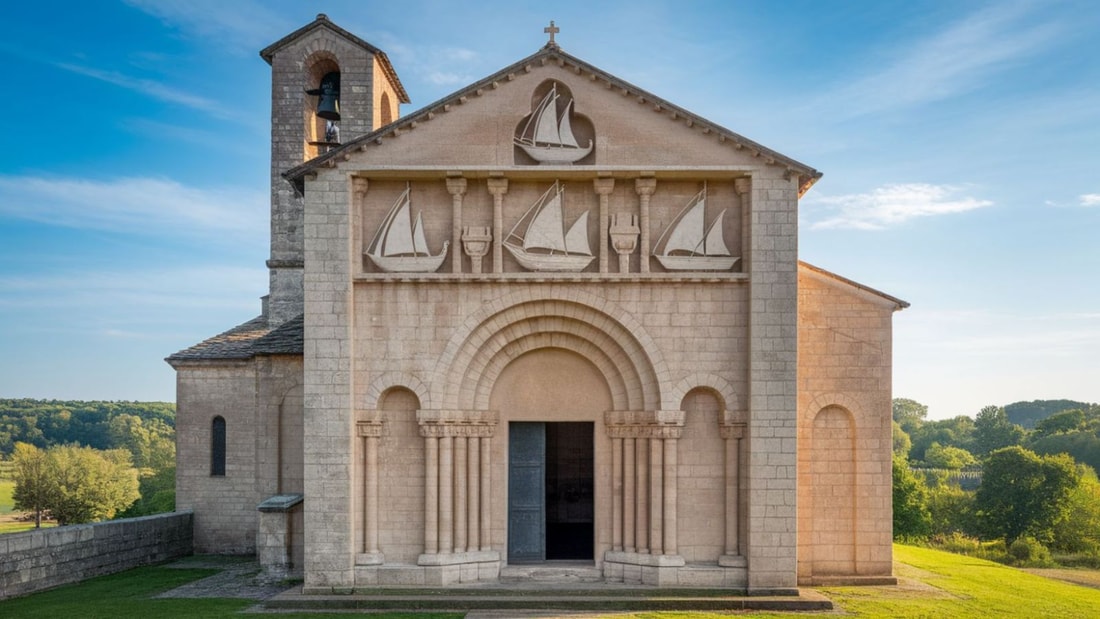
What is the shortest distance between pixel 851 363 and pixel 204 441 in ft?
62.8

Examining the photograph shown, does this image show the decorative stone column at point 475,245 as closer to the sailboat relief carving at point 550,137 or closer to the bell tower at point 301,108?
the sailboat relief carving at point 550,137

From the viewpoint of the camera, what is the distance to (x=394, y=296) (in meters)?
16.1

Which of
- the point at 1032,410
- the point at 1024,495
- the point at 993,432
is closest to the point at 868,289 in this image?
the point at 1024,495

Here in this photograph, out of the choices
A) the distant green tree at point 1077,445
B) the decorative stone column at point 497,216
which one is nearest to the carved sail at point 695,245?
the decorative stone column at point 497,216

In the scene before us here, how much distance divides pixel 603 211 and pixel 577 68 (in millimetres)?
3412

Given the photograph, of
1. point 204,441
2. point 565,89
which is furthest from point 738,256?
point 204,441

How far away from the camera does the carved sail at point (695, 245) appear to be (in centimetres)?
1616

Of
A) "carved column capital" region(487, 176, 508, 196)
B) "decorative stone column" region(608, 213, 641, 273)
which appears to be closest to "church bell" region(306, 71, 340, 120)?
"carved column capital" region(487, 176, 508, 196)

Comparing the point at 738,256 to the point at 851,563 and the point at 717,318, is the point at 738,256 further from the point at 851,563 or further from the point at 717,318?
the point at 851,563

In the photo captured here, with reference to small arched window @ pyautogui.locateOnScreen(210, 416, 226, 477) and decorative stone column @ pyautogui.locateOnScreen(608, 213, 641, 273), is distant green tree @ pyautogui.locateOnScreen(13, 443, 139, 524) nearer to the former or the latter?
small arched window @ pyautogui.locateOnScreen(210, 416, 226, 477)

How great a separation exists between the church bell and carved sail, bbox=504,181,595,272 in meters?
9.99

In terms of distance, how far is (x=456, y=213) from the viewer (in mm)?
16125

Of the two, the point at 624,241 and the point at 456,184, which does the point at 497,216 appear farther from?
the point at 624,241

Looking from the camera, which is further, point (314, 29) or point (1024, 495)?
point (1024, 495)
